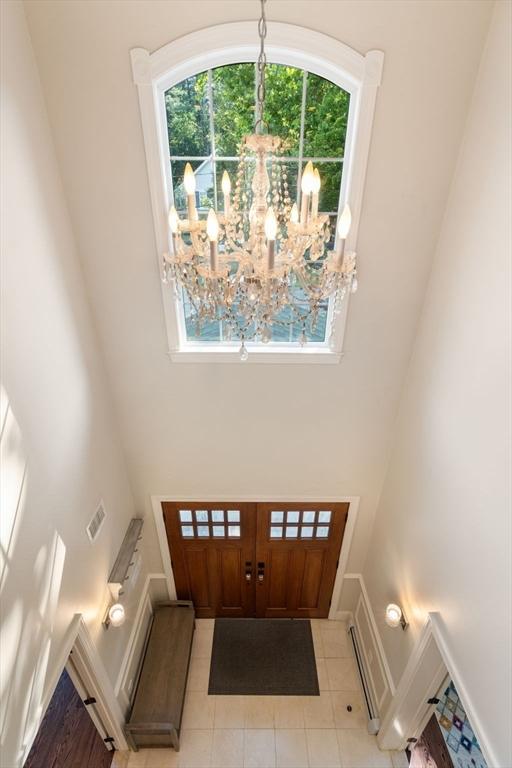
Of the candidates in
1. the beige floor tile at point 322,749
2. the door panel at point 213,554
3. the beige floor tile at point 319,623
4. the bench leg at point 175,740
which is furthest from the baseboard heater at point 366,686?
the bench leg at point 175,740

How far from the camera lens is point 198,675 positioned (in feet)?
14.4

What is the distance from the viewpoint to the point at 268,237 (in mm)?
1335

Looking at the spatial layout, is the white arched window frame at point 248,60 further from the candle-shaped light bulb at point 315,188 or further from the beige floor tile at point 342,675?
the beige floor tile at point 342,675

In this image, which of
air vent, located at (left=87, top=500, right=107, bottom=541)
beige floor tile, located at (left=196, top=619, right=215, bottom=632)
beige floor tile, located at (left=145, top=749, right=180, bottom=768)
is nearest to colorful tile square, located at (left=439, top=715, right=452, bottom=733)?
beige floor tile, located at (left=145, top=749, right=180, bottom=768)

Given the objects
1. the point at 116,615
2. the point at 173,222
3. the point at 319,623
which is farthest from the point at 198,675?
the point at 173,222

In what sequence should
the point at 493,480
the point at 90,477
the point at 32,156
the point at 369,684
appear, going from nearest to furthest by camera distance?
the point at 493,480 < the point at 32,156 < the point at 90,477 < the point at 369,684

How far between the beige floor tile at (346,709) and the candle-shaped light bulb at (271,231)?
15.4 ft

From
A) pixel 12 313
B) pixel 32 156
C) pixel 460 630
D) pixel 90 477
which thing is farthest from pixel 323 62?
pixel 460 630

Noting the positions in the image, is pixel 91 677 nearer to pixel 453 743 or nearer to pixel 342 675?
pixel 342 675

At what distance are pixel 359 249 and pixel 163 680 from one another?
14.3ft

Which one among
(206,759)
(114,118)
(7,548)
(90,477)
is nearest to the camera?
(7,548)

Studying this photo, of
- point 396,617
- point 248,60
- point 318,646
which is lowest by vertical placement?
point 318,646

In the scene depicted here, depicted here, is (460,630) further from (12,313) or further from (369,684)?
(12,313)

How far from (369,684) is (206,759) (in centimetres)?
172
